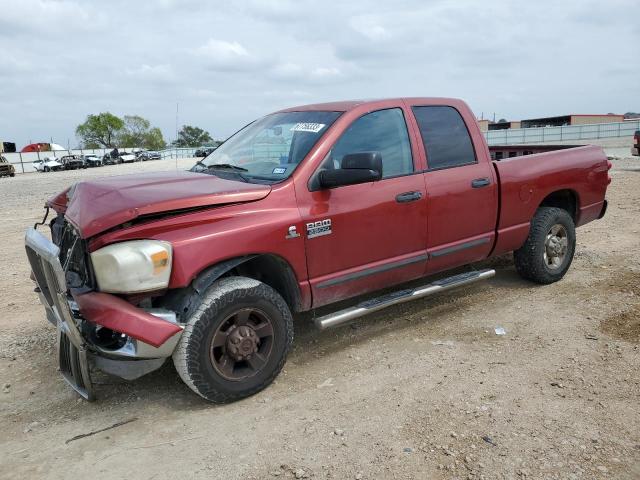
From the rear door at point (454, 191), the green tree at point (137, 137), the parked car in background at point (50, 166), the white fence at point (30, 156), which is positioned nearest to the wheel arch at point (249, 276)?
the rear door at point (454, 191)

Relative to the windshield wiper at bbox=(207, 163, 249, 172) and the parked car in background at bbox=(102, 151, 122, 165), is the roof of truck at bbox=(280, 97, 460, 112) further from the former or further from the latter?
the parked car in background at bbox=(102, 151, 122, 165)

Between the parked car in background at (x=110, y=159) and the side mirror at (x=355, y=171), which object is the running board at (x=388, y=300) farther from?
the parked car in background at (x=110, y=159)

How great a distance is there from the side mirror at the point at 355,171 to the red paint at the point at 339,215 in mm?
135

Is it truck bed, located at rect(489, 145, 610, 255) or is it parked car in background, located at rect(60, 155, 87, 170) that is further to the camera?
parked car in background, located at rect(60, 155, 87, 170)

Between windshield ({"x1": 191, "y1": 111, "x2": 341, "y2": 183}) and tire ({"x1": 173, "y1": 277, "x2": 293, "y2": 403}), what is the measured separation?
861 millimetres

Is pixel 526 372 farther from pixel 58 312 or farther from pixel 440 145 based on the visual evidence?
pixel 58 312

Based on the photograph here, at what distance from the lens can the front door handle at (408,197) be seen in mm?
4137

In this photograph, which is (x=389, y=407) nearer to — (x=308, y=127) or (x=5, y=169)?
(x=308, y=127)

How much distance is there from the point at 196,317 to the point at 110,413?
0.90 meters

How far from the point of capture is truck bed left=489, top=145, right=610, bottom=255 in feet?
16.2

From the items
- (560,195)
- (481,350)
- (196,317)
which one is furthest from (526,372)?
(560,195)

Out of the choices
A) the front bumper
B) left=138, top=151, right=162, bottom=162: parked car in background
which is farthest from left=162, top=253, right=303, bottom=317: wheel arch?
left=138, top=151, right=162, bottom=162: parked car in background

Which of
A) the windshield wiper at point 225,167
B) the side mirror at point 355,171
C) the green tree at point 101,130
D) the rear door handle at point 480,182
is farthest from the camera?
the green tree at point 101,130

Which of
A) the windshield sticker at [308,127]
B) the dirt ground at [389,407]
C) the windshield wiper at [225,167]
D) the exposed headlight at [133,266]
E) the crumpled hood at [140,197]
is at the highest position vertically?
the windshield sticker at [308,127]
